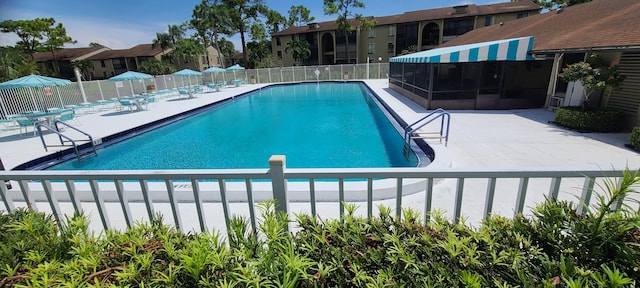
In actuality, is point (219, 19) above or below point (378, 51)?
above

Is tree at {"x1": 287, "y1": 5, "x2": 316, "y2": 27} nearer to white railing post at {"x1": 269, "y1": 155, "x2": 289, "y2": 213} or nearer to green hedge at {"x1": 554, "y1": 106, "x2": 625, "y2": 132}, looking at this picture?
green hedge at {"x1": 554, "y1": 106, "x2": 625, "y2": 132}

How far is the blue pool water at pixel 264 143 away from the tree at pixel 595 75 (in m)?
5.05

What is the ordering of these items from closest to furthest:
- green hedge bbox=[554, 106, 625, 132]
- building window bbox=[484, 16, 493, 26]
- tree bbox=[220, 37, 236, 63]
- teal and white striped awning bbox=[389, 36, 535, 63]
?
green hedge bbox=[554, 106, 625, 132]
teal and white striped awning bbox=[389, 36, 535, 63]
building window bbox=[484, 16, 493, 26]
tree bbox=[220, 37, 236, 63]

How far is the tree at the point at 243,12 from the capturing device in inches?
1407

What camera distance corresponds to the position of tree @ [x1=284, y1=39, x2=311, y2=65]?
38.4 metres

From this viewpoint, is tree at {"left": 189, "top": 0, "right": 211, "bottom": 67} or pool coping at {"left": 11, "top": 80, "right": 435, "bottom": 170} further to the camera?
tree at {"left": 189, "top": 0, "right": 211, "bottom": 67}

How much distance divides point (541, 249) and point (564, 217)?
0.28 metres

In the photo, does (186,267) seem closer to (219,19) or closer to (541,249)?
(541,249)

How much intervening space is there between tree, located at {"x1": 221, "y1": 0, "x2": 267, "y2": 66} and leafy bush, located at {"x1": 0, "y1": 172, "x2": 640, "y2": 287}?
37767 millimetres

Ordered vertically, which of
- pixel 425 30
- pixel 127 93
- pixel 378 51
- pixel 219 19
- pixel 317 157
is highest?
pixel 219 19

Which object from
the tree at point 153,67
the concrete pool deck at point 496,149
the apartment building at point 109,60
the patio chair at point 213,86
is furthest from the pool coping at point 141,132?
the apartment building at point 109,60

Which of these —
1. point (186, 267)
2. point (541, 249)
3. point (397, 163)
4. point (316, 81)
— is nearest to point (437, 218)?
point (541, 249)

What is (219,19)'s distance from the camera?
3397 centimetres

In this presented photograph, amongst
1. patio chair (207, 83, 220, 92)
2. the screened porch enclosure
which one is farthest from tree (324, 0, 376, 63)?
the screened porch enclosure
